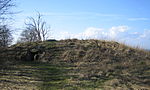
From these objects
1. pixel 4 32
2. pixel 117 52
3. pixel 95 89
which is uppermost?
pixel 4 32

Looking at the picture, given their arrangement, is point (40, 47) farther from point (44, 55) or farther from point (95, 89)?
point (95, 89)

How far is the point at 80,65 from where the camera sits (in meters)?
10.4

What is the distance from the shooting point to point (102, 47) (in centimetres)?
1294

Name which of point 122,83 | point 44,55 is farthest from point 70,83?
point 44,55

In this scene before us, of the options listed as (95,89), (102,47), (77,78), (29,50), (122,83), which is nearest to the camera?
(95,89)

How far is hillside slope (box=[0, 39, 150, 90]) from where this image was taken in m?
6.81

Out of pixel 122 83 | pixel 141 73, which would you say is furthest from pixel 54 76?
pixel 141 73

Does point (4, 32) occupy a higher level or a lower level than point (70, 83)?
higher

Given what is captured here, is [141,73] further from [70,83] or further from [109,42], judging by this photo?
[109,42]

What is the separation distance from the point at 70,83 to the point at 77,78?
0.70 metres

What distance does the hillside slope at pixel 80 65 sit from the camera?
6.81 m

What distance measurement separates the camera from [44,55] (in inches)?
522

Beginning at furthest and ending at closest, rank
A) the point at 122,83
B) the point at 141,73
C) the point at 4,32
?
the point at 4,32 → the point at 141,73 → the point at 122,83

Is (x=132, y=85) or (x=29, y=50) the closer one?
(x=132, y=85)
